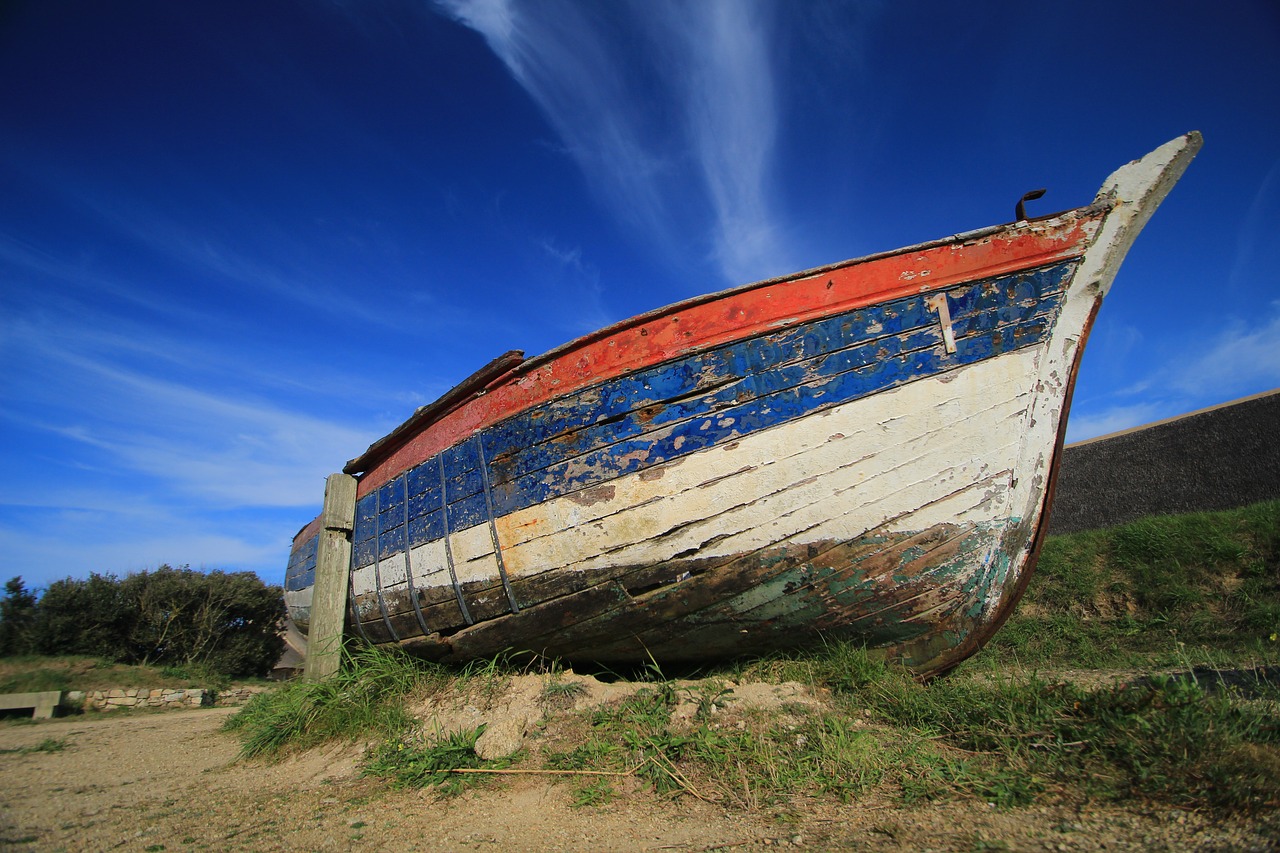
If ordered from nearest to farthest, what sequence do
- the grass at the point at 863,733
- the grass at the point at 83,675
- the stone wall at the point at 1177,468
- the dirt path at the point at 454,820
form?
the dirt path at the point at 454,820
the grass at the point at 863,733
the stone wall at the point at 1177,468
the grass at the point at 83,675

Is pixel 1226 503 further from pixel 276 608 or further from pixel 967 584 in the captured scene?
pixel 276 608

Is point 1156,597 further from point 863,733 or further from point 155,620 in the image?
point 155,620

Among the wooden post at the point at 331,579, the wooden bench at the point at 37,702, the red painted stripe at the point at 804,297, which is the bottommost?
the wooden bench at the point at 37,702

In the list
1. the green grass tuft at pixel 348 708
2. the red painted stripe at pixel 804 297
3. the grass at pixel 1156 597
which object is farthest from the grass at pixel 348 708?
the grass at pixel 1156 597

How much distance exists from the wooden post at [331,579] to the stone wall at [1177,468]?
38.7 feet

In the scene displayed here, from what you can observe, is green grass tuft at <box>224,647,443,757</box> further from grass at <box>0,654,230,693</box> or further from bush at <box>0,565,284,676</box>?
bush at <box>0,565,284,676</box>

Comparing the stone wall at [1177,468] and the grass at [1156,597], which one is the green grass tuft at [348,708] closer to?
the grass at [1156,597]

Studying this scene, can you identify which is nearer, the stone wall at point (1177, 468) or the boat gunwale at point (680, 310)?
the boat gunwale at point (680, 310)

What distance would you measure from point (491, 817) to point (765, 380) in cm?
245

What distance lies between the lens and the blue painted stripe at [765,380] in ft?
10.4

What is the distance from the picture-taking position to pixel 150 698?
10086 mm

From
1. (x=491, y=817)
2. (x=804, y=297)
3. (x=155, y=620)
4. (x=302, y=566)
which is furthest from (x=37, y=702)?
(x=804, y=297)

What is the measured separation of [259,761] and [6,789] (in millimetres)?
1443

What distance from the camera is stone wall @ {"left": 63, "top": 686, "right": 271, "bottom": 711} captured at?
31.2ft
